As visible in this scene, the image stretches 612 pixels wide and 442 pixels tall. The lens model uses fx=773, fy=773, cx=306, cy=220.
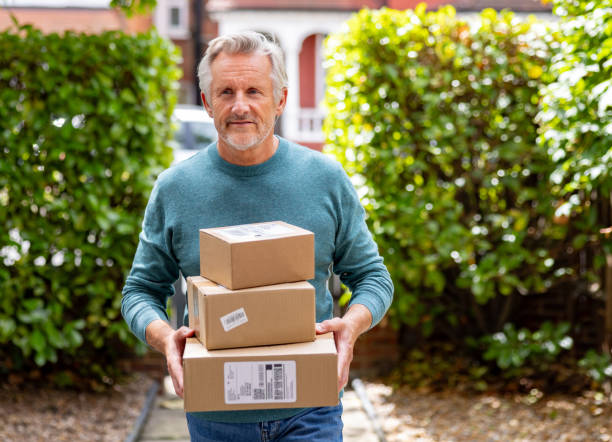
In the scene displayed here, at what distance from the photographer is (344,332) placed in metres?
1.95

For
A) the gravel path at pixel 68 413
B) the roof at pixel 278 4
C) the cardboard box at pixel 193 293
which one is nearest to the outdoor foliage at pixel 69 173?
the gravel path at pixel 68 413

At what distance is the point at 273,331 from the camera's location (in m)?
1.82

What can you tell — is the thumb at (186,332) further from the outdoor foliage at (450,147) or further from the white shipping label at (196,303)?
the outdoor foliage at (450,147)

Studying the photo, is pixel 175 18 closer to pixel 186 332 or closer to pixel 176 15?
pixel 176 15

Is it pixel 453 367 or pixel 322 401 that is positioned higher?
pixel 322 401

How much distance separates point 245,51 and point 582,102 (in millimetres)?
2332

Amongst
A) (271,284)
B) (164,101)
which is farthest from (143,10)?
(271,284)

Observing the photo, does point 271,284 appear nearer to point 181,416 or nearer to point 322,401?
point 322,401

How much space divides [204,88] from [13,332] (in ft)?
9.99

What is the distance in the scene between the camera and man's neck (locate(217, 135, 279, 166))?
6.86ft

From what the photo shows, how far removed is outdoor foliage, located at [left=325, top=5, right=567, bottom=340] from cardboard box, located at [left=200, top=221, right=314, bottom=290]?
287 centimetres

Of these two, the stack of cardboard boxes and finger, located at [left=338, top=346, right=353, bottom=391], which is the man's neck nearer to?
the stack of cardboard boxes

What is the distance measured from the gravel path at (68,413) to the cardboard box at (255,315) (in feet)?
9.20

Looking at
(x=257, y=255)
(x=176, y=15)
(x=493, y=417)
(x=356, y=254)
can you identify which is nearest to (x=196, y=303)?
(x=257, y=255)
